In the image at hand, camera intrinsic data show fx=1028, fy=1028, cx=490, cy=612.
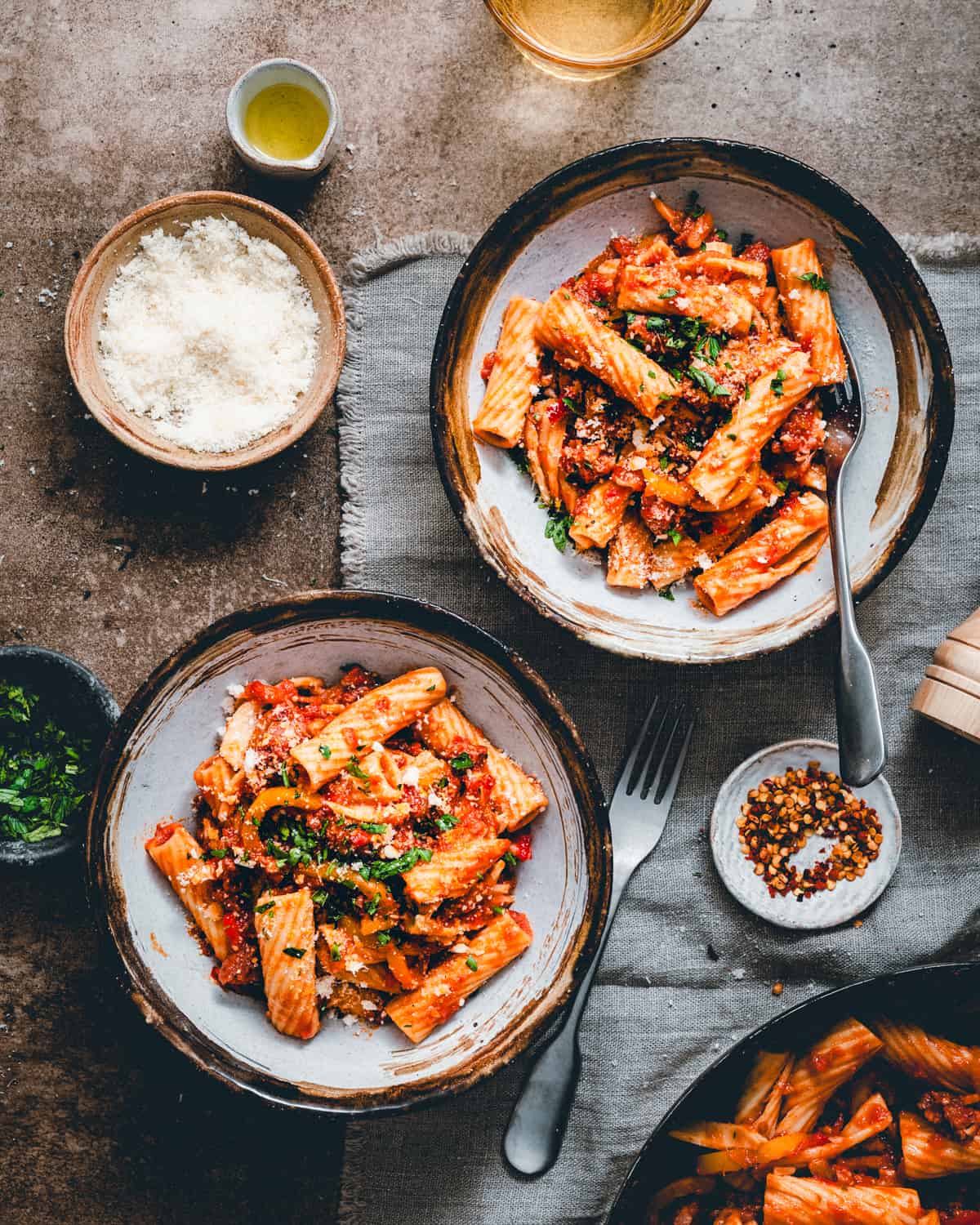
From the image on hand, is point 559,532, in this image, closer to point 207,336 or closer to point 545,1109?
point 207,336

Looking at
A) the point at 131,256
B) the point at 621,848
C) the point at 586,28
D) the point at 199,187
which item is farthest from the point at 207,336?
the point at 621,848

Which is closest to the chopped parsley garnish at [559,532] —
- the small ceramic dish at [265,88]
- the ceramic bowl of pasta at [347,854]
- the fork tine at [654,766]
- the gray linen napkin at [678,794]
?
the gray linen napkin at [678,794]

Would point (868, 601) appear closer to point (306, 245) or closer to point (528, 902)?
point (528, 902)

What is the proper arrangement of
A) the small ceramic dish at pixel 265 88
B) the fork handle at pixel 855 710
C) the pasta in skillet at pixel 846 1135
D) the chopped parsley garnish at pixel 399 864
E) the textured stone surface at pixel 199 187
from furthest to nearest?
the textured stone surface at pixel 199 187, the small ceramic dish at pixel 265 88, the pasta in skillet at pixel 846 1135, the fork handle at pixel 855 710, the chopped parsley garnish at pixel 399 864

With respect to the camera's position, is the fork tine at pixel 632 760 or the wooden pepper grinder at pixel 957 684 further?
the fork tine at pixel 632 760

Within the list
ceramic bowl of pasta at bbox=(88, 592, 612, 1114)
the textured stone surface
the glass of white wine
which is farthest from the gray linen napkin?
the glass of white wine

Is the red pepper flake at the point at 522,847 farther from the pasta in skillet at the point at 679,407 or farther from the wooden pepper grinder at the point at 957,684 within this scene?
the wooden pepper grinder at the point at 957,684
